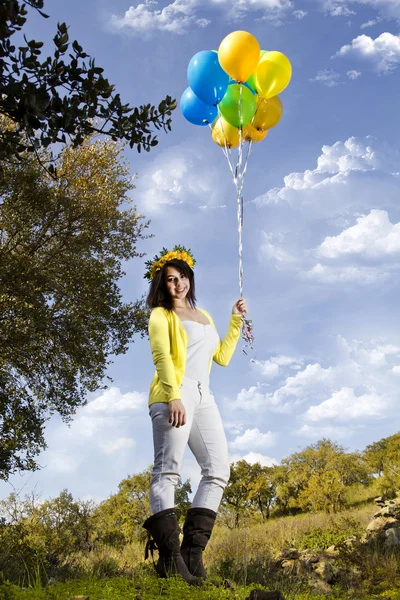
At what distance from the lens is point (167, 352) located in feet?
14.5

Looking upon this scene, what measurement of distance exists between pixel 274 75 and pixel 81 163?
6884 millimetres

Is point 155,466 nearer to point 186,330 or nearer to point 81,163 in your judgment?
point 186,330

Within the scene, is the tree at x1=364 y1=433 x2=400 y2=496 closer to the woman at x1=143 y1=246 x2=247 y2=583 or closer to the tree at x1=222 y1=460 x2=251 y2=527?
the tree at x1=222 y1=460 x2=251 y2=527

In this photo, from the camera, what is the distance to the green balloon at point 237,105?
643 centimetres

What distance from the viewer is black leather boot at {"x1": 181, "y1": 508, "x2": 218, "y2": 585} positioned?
435 centimetres

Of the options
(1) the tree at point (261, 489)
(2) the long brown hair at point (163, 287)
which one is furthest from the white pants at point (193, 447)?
(1) the tree at point (261, 489)

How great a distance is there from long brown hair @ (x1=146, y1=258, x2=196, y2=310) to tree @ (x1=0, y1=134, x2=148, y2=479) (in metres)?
6.18

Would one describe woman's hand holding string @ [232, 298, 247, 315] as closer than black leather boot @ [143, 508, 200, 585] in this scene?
No

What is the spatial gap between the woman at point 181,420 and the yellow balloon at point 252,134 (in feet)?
9.21

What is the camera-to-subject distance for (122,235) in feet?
42.2

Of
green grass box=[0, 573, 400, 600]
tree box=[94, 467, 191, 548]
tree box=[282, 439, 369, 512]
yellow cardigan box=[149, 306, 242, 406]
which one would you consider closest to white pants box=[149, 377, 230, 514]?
yellow cardigan box=[149, 306, 242, 406]

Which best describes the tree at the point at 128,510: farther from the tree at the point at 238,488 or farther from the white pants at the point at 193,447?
the white pants at the point at 193,447

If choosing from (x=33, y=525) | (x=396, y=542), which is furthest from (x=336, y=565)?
(x=33, y=525)

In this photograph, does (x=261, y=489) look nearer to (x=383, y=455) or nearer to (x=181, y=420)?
(x=383, y=455)
